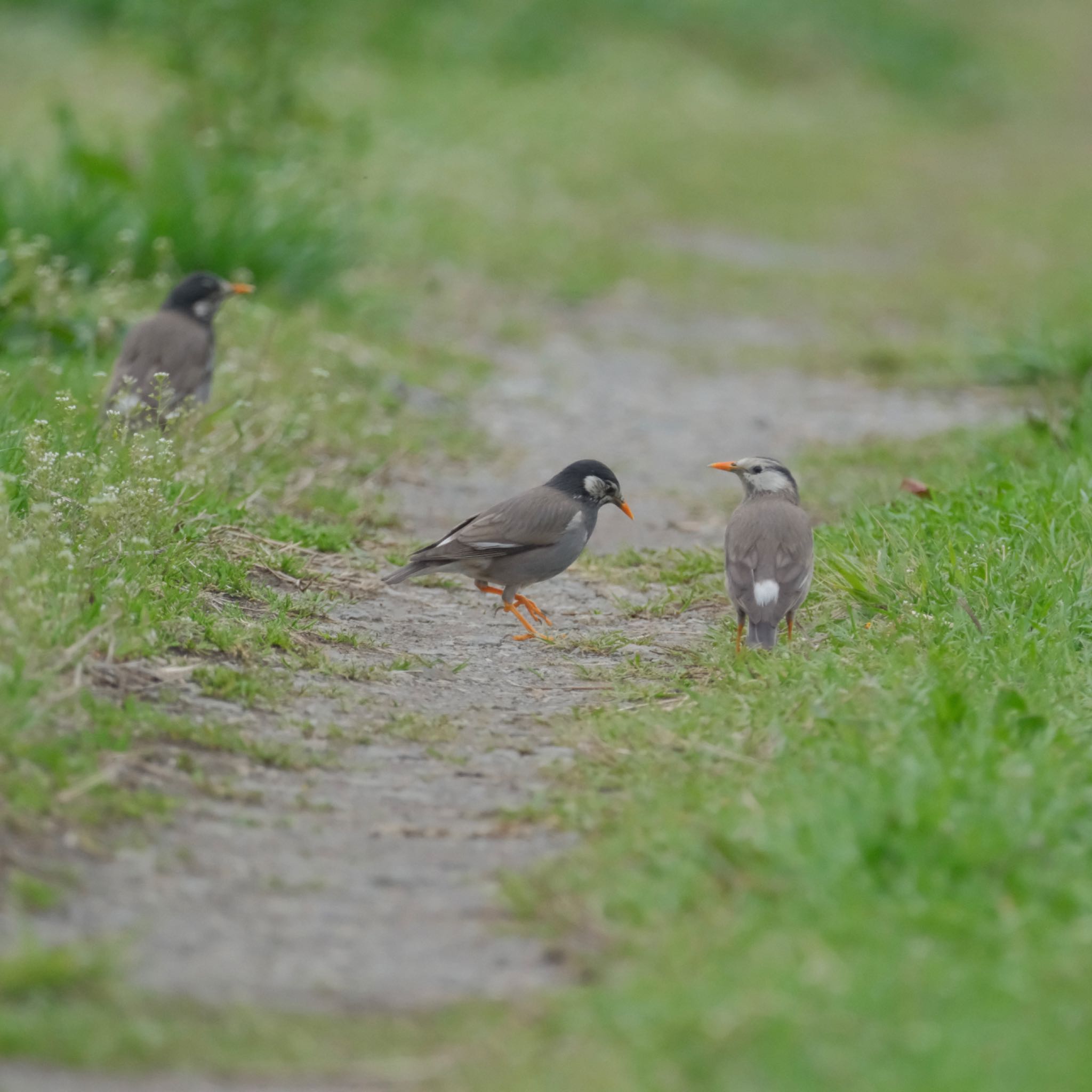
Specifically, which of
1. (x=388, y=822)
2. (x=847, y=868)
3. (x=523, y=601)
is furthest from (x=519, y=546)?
(x=847, y=868)

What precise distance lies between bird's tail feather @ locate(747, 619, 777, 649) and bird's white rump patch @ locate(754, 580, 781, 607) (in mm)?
71

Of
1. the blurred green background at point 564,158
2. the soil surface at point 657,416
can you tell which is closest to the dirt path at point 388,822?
the soil surface at point 657,416

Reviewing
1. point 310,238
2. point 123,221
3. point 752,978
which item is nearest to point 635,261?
point 310,238

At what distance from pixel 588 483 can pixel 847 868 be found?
356 cm

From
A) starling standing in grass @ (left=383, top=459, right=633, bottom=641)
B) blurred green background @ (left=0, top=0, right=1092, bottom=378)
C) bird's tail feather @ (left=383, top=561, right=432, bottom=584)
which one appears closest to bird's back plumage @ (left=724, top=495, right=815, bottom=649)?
starling standing in grass @ (left=383, top=459, right=633, bottom=641)

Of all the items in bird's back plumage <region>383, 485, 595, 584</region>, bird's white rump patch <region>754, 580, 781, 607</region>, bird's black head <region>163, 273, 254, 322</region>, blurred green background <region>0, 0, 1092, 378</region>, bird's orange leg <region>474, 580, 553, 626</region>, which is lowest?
bird's orange leg <region>474, 580, 553, 626</region>

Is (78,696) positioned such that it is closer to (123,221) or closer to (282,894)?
(282,894)

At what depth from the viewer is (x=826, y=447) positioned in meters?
9.93

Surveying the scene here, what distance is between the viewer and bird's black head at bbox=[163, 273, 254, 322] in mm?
8914

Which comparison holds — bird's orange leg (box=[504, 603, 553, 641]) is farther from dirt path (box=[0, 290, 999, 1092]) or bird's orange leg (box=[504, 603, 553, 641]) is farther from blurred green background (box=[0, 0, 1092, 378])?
blurred green background (box=[0, 0, 1092, 378])

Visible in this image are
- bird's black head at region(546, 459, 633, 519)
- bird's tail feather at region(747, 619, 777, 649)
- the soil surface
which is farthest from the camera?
the soil surface

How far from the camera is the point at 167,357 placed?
26.8ft

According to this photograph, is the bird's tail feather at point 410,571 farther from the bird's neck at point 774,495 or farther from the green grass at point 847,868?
the bird's neck at point 774,495

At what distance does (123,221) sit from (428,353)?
2.25 metres
